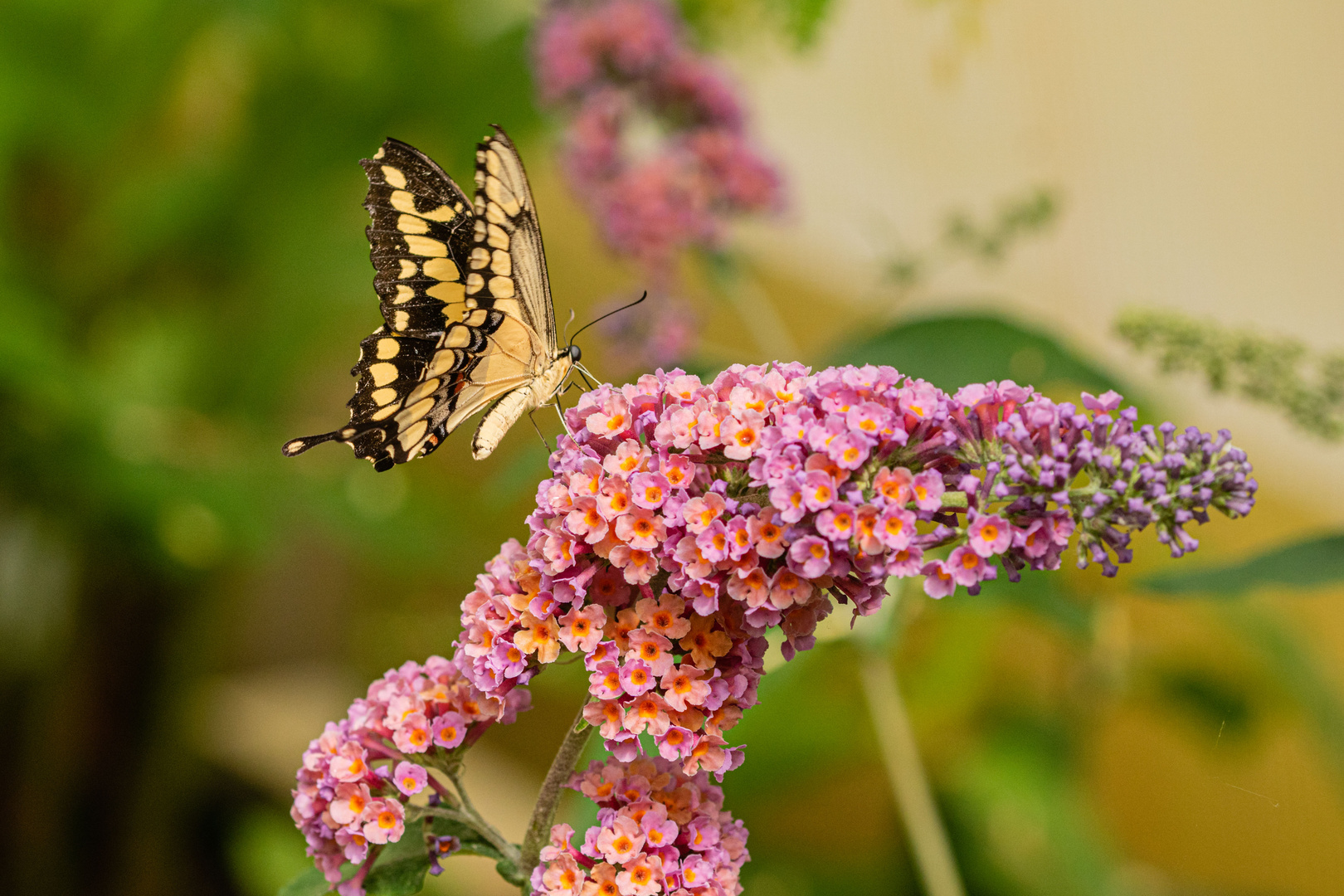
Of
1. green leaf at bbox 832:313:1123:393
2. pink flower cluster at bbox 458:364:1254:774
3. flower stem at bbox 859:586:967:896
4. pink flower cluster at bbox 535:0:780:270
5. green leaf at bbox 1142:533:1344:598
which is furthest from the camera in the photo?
pink flower cluster at bbox 535:0:780:270

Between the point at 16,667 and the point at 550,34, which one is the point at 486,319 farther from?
the point at 16,667

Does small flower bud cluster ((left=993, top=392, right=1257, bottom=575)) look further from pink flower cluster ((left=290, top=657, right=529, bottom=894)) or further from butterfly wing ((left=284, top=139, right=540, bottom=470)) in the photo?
butterfly wing ((left=284, top=139, right=540, bottom=470))

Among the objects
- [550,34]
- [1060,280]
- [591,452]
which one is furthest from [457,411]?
[1060,280]

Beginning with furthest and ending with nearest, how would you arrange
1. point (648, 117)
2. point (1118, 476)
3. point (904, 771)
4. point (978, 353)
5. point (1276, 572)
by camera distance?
point (648, 117)
point (904, 771)
point (978, 353)
point (1276, 572)
point (1118, 476)

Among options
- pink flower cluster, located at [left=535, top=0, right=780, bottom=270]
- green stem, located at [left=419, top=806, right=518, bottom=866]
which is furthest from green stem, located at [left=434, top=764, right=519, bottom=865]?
pink flower cluster, located at [left=535, top=0, right=780, bottom=270]

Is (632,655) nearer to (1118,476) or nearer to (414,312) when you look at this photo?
(1118,476)

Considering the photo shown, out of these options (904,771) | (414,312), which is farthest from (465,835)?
(904,771)
